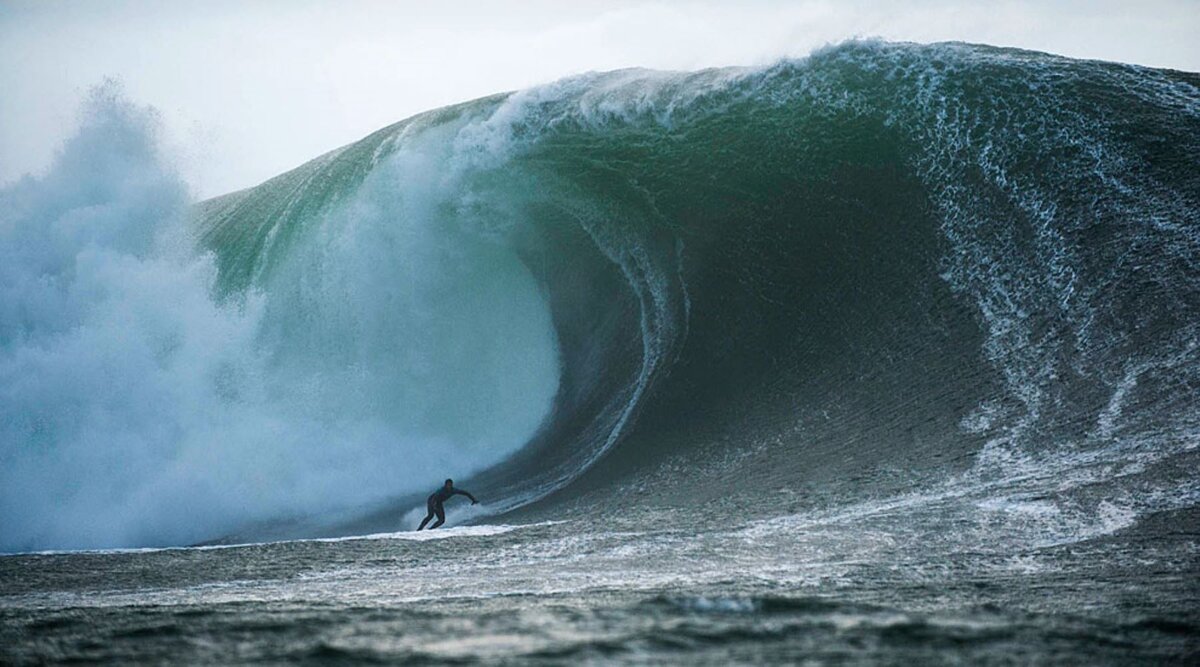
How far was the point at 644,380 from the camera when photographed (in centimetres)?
1174

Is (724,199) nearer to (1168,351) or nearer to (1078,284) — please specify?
(1078,284)

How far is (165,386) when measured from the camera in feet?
46.2

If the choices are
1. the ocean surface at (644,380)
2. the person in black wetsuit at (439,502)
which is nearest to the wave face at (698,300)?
the ocean surface at (644,380)

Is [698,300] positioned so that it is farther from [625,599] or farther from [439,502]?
[625,599]

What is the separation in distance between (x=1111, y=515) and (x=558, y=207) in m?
10.1

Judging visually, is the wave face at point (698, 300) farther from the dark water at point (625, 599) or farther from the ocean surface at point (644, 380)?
the dark water at point (625, 599)

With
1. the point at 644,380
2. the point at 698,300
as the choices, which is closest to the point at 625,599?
the point at 644,380

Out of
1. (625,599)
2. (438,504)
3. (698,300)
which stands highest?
(698,300)

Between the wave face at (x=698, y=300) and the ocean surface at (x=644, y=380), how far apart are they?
51 mm

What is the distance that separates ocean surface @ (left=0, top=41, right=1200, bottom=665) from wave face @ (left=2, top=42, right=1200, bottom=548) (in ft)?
0.17

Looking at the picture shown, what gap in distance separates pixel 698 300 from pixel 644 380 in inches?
49.4

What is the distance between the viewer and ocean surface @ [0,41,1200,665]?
108 inches

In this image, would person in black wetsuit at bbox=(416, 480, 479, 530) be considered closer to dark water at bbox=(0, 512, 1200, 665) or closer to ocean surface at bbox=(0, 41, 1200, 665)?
ocean surface at bbox=(0, 41, 1200, 665)

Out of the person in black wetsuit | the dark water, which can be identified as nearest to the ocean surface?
the dark water
